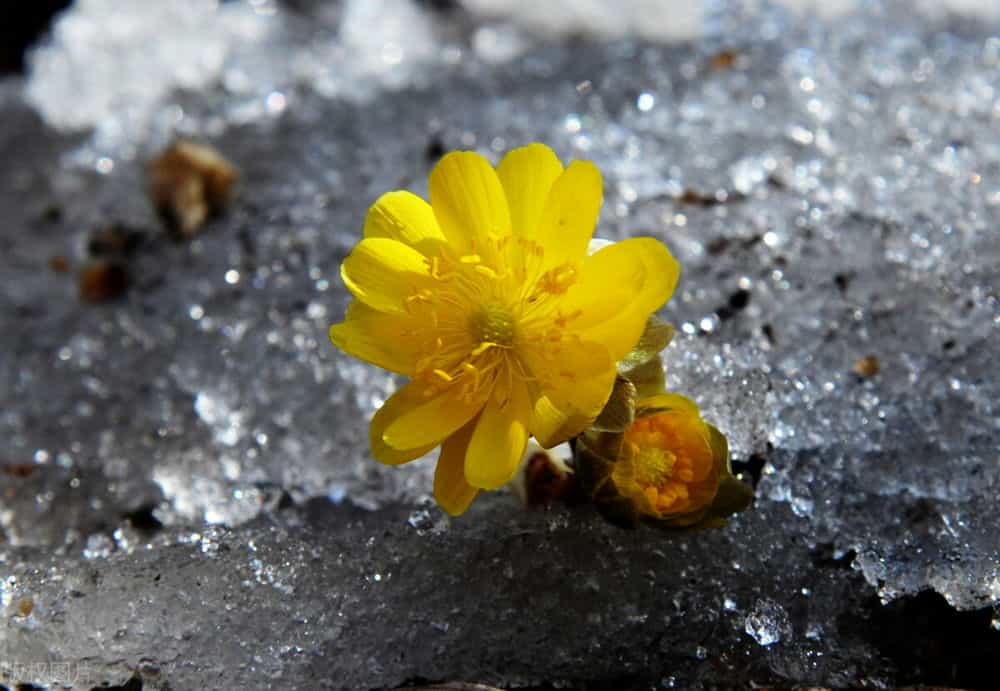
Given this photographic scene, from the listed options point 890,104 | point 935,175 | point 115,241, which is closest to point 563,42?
point 890,104

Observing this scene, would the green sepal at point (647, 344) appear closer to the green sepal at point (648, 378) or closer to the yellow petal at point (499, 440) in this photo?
the green sepal at point (648, 378)

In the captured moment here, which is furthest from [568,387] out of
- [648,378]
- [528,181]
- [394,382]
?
[394,382]

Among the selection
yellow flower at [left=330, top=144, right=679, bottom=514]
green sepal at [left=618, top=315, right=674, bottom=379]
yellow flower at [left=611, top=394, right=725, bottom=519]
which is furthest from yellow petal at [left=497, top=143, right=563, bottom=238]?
yellow flower at [left=611, top=394, right=725, bottom=519]

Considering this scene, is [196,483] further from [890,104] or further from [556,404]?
[890,104]

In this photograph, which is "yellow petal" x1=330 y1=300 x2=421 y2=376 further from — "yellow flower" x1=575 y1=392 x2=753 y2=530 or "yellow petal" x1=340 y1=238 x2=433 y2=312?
"yellow flower" x1=575 y1=392 x2=753 y2=530

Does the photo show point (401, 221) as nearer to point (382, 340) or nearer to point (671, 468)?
point (382, 340)

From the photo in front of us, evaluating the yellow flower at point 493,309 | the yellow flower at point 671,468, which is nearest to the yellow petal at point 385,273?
the yellow flower at point 493,309
